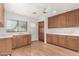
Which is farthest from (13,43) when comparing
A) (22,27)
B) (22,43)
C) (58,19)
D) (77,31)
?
(58,19)

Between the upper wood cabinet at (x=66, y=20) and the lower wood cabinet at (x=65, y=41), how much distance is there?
1.65 ft

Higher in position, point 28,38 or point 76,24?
point 76,24

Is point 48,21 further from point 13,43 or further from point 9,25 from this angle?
point 9,25

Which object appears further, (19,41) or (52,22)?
(52,22)

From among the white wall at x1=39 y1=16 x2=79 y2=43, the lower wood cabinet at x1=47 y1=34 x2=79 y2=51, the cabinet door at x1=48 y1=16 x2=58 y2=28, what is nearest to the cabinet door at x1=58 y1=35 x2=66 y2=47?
the lower wood cabinet at x1=47 y1=34 x2=79 y2=51

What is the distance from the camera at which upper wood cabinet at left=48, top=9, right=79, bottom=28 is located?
4048 mm

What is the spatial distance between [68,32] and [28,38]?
2.01m

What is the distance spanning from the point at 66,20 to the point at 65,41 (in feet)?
3.05

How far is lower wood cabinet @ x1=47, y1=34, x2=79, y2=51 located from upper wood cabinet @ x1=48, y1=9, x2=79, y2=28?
50 centimetres

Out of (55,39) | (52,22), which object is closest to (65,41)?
(55,39)

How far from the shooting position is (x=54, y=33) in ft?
17.7

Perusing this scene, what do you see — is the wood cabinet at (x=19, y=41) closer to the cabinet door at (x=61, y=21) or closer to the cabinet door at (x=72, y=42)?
the cabinet door at (x=72, y=42)

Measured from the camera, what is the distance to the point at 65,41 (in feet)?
15.2

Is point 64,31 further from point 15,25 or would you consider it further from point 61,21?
point 15,25
